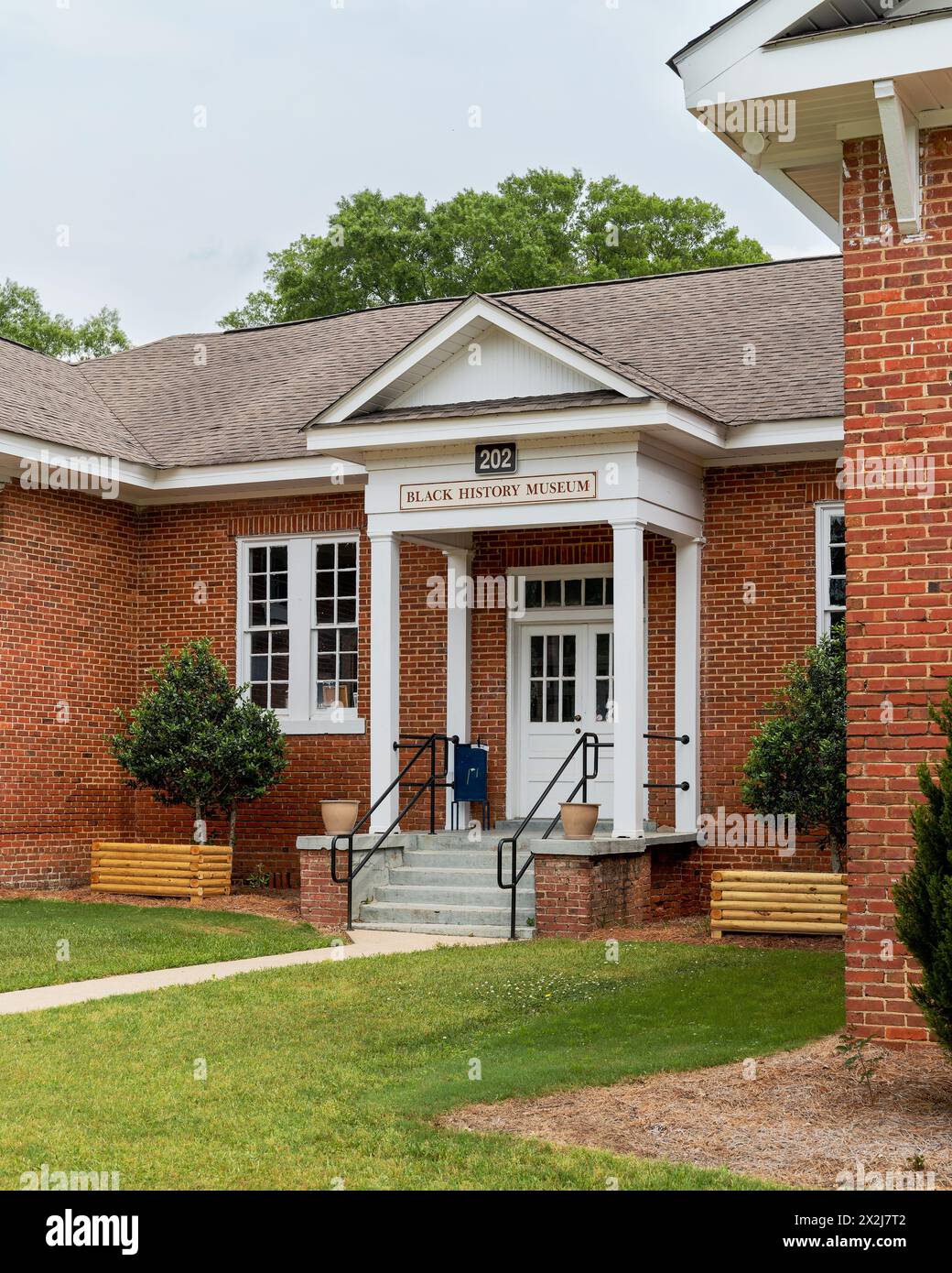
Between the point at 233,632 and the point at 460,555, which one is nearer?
the point at 460,555

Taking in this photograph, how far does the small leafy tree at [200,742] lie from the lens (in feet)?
54.5

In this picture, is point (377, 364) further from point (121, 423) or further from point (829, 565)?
point (829, 565)

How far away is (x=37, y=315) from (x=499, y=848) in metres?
33.2

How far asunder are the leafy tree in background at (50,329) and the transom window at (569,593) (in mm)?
27914

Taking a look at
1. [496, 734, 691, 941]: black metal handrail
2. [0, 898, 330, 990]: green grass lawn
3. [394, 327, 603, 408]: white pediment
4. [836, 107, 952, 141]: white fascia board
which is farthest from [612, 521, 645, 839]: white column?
[836, 107, 952, 141]: white fascia board

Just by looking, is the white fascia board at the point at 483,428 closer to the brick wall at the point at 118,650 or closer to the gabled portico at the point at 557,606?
the gabled portico at the point at 557,606

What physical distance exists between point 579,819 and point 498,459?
347cm

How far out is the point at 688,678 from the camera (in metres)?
16.0

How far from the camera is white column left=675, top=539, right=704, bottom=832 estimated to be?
52.2 ft

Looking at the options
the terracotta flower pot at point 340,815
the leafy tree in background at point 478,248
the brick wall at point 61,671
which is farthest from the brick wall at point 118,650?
the leafy tree in background at point 478,248

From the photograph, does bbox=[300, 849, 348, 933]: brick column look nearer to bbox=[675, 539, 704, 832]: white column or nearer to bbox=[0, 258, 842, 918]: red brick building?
bbox=[0, 258, 842, 918]: red brick building

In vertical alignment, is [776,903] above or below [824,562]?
below

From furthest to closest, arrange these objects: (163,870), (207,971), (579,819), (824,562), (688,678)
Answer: (163,870), (688,678), (824,562), (579,819), (207,971)

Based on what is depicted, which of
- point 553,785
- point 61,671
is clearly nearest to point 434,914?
point 553,785
